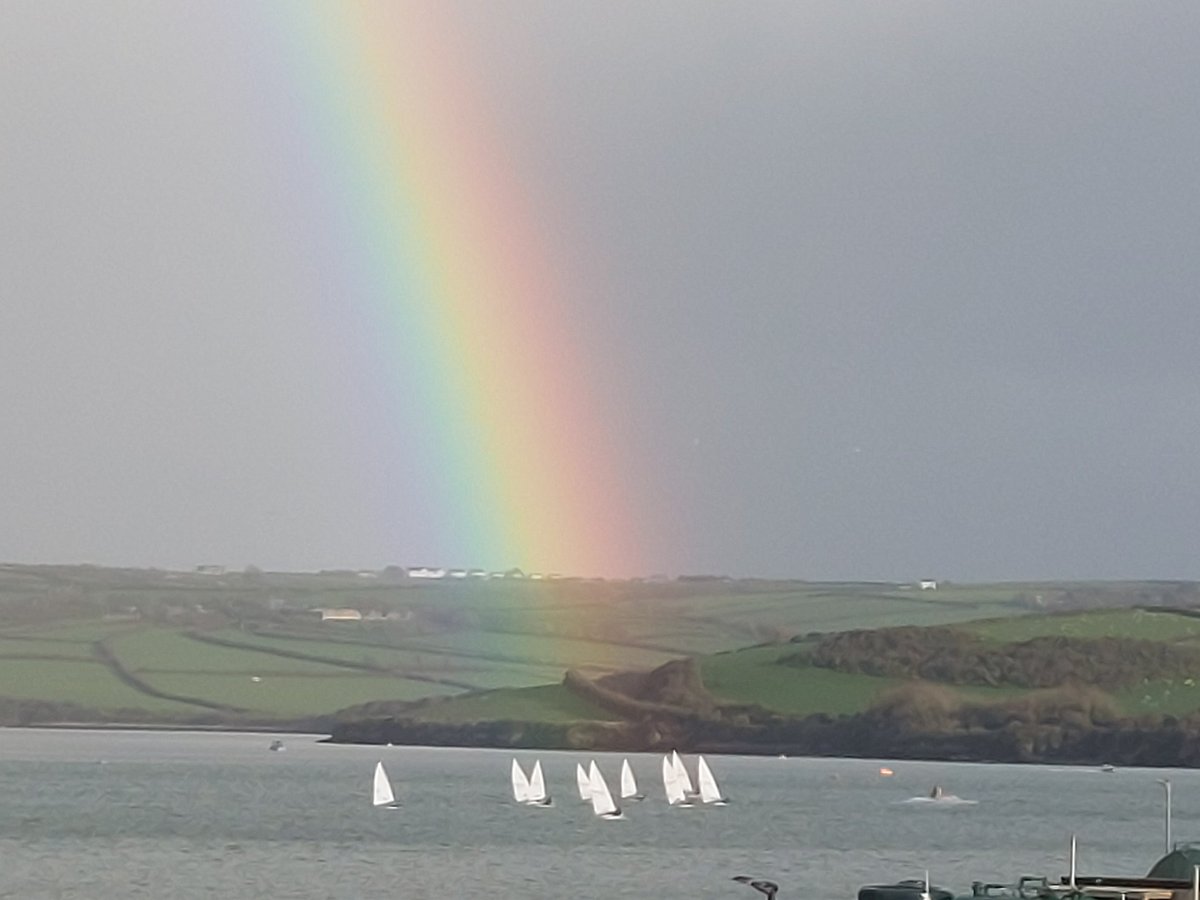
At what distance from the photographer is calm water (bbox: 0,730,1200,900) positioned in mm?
83062

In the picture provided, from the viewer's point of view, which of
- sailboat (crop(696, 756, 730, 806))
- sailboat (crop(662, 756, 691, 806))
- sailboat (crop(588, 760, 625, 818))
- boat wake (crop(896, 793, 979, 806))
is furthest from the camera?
boat wake (crop(896, 793, 979, 806))

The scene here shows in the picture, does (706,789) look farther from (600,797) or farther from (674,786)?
(600,797)

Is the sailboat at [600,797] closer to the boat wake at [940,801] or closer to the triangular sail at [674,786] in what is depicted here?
the triangular sail at [674,786]

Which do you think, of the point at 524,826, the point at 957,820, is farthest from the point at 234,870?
the point at 957,820

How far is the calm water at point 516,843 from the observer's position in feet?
273

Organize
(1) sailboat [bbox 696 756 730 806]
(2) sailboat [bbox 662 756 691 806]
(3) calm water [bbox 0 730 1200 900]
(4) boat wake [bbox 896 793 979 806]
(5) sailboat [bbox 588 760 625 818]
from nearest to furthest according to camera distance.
Answer: 1. (3) calm water [bbox 0 730 1200 900]
2. (5) sailboat [bbox 588 760 625 818]
3. (2) sailboat [bbox 662 756 691 806]
4. (1) sailboat [bbox 696 756 730 806]
5. (4) boat wake [bbox 896 793 979 806]

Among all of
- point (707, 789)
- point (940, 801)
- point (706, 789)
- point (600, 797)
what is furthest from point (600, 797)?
point (940, 801)

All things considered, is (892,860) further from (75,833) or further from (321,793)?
(321,793)

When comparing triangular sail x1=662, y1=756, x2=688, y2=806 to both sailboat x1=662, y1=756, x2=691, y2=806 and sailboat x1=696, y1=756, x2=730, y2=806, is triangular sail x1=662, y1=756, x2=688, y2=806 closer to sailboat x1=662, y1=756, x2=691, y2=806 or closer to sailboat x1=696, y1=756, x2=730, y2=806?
sailboat x1=662, y1=756, x2=691, y2=806

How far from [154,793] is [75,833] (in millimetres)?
57804

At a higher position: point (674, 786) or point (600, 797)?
point (674, 786)

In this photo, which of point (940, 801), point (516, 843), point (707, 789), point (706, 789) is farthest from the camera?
point (940, 801)

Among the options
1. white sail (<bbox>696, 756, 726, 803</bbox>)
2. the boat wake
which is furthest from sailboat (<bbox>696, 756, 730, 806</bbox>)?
the boat wake

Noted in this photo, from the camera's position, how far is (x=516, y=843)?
4318 inches
